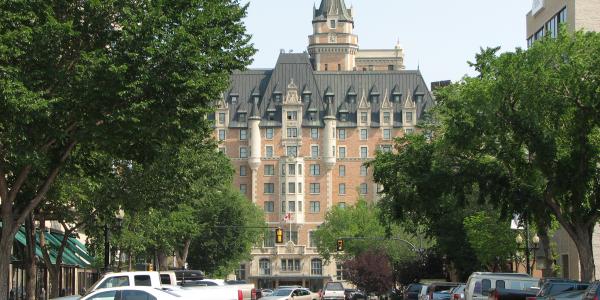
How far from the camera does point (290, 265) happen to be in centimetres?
17475

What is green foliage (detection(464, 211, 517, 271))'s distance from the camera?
64.6m

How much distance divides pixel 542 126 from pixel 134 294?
19.4m

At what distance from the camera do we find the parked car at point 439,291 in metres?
52.3

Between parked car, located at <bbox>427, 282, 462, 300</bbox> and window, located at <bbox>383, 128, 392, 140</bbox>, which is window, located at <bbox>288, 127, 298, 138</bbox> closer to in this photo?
window, located at <bbox>383, 128, 392, 140</bbox>

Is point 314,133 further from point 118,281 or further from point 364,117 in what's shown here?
point 118,281

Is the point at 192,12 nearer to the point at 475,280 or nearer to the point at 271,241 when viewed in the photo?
the point at 475,280

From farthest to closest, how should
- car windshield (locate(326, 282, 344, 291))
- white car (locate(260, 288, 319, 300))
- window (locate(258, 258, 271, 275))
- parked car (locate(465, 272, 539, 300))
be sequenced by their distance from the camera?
1. window (locate(258, 258, 271, 275))
2. car windshield (locate(326, 282, 344, 291))
3. white car (locate(260, 288, 319, 300))
4. parked car (locate(465, 272, 539, 300))

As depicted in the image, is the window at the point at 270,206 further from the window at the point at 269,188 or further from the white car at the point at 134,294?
the white car at the point at 134,294

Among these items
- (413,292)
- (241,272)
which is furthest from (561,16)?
(241,272)

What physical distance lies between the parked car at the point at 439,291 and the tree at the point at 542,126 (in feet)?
19.7

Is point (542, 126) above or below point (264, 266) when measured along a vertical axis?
above

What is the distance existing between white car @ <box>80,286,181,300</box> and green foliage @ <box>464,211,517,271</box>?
35565 mm

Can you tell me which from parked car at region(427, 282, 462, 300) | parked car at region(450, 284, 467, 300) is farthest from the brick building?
parked car at region(450, 284, 467, 300)

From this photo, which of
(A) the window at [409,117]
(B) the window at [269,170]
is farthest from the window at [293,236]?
(A) the window at [409,117]
